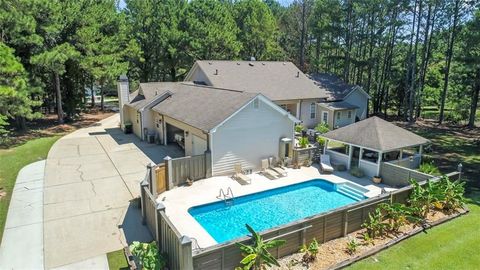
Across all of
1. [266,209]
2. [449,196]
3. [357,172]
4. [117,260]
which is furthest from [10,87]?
[449,196]

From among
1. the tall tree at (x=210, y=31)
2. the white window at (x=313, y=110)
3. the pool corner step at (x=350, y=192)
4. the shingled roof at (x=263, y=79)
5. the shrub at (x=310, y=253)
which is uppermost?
the tall tree at (x=210, y=31)

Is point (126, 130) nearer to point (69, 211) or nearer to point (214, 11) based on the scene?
point (69, 211)

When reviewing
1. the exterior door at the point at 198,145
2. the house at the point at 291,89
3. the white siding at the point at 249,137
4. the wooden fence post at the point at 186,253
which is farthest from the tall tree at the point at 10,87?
the house at the point at 291,89

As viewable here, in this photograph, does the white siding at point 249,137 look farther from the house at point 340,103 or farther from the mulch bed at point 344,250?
the house at point 340,103

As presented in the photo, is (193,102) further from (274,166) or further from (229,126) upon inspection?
(274,166)

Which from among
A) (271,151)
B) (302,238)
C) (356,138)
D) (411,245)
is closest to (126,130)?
(271,151)

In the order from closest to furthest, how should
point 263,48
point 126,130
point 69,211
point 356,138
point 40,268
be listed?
Answer: point 40,268, point 69,211, point 356,138, point 126,130, point 263,48

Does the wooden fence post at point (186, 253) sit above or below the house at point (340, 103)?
below
